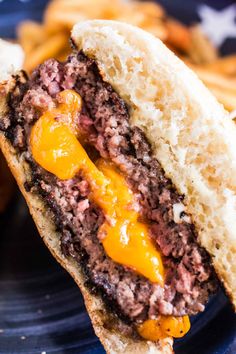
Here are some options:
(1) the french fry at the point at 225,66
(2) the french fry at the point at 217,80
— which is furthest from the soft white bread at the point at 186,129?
(1) the french fry at the point at 225,66

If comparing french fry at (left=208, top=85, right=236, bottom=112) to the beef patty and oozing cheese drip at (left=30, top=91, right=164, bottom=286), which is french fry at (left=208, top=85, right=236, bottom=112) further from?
oozing cheese drip at (left=30, top=91, right=164, bottom=286)

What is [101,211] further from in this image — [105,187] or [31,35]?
[31,35]

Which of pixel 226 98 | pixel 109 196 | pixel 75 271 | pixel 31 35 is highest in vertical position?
pixel 226 98

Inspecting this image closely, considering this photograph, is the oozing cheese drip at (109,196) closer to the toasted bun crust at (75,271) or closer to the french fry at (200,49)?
the toasted bun crust at (75,271)

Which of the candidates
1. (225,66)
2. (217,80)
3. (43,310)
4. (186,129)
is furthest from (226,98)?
(43,310)

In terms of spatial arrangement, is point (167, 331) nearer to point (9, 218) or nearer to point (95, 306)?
point (95, 306)
